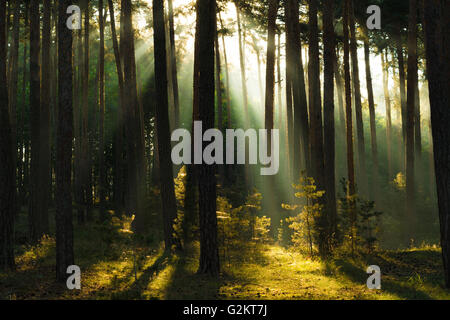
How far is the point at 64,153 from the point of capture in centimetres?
958

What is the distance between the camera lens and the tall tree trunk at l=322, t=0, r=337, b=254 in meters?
13.7

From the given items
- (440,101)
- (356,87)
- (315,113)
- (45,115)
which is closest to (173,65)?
(45,115)

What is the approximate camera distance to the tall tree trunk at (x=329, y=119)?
13719 mm

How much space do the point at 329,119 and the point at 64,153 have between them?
8.04 m

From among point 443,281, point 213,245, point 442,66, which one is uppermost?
point 442,66

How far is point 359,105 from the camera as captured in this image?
70.3ft

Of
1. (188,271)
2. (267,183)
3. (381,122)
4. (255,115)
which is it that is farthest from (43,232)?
(381,122)

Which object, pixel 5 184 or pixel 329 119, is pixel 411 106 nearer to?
pixel 329 119

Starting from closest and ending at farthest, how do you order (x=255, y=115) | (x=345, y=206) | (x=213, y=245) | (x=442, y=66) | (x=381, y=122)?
1. (x=442, y=66)
2. (x=213, y=245)
3. (x=345, y=206)
4. (x=255, y=115)
5. (x=381, y=122)

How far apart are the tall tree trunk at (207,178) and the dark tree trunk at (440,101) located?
4.47 metres

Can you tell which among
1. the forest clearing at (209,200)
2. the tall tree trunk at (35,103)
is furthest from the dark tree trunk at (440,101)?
the tall tree trunk at (35,103)

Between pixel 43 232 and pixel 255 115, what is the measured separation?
34184 mm

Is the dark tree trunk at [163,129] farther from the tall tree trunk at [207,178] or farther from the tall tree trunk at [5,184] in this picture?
the tall tree trunk at [5,184]
